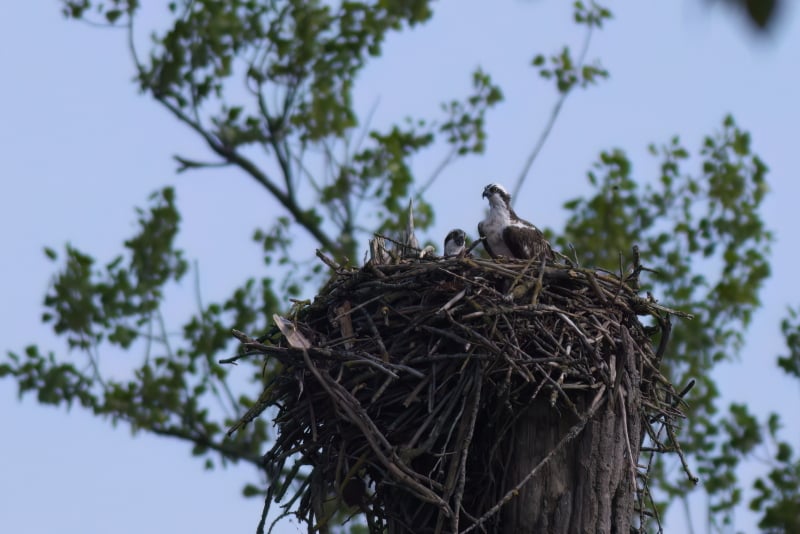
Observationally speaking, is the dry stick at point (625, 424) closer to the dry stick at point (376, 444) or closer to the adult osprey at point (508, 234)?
the dry stick at point (376, 444)

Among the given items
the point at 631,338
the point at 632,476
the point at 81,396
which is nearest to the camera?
the point at 632,476

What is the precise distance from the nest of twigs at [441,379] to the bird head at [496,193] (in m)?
2.35

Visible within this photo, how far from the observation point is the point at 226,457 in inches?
749

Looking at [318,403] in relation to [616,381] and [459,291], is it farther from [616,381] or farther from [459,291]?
[616,381]

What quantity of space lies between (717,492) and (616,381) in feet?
43.7

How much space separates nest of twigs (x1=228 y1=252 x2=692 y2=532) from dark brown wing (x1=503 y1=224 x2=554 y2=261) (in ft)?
4.44

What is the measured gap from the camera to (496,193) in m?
8.82

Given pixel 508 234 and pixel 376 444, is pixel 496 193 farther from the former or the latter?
pixel 376 444

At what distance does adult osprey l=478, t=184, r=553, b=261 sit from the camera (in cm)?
787

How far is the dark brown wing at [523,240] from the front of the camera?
309 inches

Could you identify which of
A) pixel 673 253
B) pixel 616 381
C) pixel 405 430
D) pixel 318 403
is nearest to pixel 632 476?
pixel 616 381

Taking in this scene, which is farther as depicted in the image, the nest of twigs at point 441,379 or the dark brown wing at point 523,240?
the dark brown wing at point 523,240

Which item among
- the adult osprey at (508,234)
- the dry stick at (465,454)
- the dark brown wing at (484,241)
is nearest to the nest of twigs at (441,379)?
the dry stick at (465,454)

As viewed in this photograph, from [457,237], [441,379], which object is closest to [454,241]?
[457,237]
